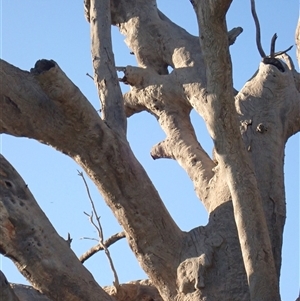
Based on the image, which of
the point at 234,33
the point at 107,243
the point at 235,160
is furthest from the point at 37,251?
the point at 234,33

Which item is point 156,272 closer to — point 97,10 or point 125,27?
point 97,10

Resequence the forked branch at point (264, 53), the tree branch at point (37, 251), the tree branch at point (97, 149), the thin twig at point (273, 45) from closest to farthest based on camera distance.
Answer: the tree branch at point (37, 251) < the tree branch at point (97, 149) < the thin twig at point (273, 45) < the forked branch at point (264, 53)

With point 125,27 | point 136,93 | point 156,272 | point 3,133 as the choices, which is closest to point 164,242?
point 156,272

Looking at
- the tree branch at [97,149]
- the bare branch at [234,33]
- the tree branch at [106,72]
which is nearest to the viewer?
the tree branch at [97,149]

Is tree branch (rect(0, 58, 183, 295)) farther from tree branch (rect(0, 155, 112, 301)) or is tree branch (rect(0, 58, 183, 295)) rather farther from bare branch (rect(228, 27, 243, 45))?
bare branch (rect(228, 27, 243, 45))

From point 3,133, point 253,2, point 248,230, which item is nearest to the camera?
point 248,230

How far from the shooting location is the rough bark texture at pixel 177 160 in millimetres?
2729

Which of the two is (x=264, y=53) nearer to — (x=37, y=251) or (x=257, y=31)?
(x=257, y=31)

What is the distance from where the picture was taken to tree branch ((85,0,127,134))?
336 cm

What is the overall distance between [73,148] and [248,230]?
0.90 metres

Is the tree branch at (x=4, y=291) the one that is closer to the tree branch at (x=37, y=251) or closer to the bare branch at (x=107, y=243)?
the tree branch at (x=37, y=251)

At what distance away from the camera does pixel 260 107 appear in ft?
12.1

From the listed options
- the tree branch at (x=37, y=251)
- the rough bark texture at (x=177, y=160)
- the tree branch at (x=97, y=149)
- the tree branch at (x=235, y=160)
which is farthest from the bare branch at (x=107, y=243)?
the tree branch at (x=235, y=160)

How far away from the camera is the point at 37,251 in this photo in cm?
288
